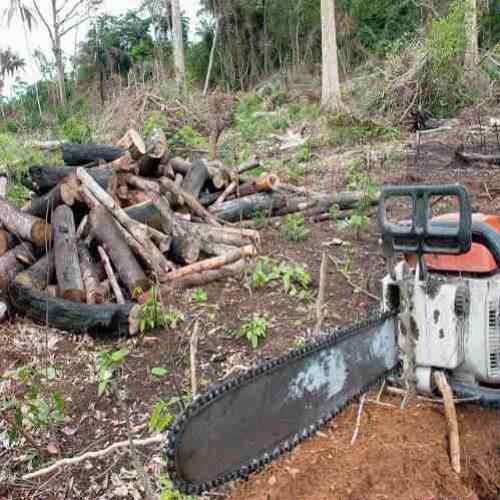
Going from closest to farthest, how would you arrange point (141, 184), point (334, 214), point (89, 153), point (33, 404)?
point (33, 404) < point (141, 184) < point (89, 153) < point (334, 214)

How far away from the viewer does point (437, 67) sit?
11.9m

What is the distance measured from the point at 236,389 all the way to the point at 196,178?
4603mm

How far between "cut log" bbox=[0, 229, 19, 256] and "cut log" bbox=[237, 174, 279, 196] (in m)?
2.42

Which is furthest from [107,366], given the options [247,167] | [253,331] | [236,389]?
[247,167]

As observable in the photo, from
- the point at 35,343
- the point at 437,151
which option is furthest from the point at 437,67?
the point at 35,343

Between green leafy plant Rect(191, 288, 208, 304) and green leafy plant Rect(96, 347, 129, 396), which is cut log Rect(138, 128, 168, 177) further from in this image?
green leafy plant Rect(96, 347, 129, 396)

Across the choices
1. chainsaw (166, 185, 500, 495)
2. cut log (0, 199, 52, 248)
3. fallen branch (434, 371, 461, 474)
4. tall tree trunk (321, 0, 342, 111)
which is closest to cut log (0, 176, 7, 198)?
cut log (0, 199, 52, 248)

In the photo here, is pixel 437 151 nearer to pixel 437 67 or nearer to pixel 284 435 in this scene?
pixel 437 67

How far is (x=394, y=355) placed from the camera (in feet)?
6.93

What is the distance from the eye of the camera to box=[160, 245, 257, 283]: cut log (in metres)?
4.39

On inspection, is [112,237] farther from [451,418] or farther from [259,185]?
[451,418]

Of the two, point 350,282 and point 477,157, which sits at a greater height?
point 477,157

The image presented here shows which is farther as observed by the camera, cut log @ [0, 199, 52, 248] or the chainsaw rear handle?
cut log @ [0, 199, 52, 248]

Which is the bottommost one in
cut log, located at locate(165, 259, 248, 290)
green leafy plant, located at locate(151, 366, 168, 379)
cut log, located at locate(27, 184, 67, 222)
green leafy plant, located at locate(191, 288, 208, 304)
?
green leafy plant, located at locate(151, 366, 168, 379)
